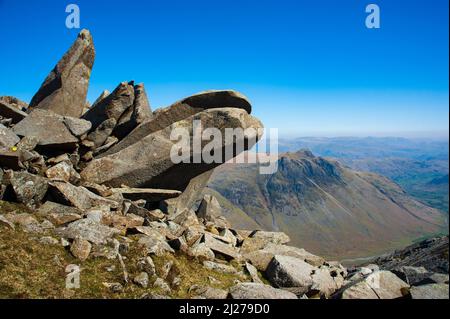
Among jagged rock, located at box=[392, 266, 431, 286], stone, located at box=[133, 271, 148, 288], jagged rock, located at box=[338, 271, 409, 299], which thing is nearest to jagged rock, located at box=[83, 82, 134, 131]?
stone, located at box=[133, 271, 148, 288]

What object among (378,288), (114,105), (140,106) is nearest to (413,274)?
(378,288)

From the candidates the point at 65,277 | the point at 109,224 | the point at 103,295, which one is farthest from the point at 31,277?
the point at 109,224

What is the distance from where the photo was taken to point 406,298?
16156 millimetres

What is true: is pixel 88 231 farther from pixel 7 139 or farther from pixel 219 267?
pixel 7 139

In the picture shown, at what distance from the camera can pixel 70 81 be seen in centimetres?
3578

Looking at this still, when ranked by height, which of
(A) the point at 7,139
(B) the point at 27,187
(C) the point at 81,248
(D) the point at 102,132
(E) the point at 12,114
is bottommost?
(C) the point at 81,248

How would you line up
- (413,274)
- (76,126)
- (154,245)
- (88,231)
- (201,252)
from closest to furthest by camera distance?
(413,274)
(88,231)
(154,245)
(201,252)
(76,126)

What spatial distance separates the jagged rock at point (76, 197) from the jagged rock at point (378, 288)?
55.6 feet

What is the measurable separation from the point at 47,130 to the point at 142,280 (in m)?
20.4

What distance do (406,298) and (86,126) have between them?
97.1 feet

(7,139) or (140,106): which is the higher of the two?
(140,106)

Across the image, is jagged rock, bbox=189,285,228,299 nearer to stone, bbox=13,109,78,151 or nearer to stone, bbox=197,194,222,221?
stone, bbox=197,194,222,221

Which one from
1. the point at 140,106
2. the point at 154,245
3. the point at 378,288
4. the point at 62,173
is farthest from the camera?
the point at 140,106

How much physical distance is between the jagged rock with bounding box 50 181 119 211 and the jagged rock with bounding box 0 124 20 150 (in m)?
6.38
